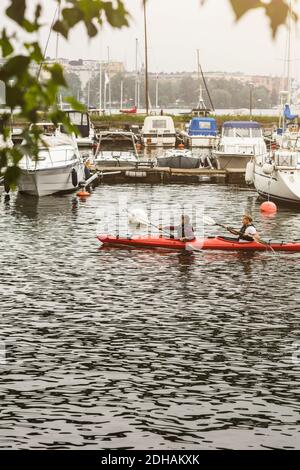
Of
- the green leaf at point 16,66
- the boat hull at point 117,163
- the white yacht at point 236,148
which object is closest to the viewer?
the green leaf at point 16,66

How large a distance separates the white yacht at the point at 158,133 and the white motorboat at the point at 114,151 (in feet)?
61.9

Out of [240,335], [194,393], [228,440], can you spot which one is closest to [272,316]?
[240,335]

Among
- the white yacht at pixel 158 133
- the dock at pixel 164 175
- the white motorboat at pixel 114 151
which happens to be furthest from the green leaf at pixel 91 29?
the white yacht at pixel 158 133

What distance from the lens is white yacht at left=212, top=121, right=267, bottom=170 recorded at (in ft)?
216

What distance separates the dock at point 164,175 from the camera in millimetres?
62750

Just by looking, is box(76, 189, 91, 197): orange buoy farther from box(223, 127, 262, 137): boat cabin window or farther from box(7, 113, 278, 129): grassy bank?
box(7, 113, 278, 129): grassy bank

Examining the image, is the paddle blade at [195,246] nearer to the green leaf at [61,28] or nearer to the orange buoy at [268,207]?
the orange buoy at [268,207]

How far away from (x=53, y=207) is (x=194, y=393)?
3282 cm

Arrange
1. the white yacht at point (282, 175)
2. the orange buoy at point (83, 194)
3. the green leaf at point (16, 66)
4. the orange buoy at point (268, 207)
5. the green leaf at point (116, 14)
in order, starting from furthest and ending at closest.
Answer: the orange buoy at point (83, 194)
the white yacht at point (282, 175)
the orange buoy at point (268, 207)
the green leaf at point (116, 14)
the green leaf at point (16, 66)

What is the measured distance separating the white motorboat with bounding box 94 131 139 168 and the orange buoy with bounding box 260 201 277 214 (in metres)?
18.5

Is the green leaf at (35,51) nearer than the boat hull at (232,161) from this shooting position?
Yes

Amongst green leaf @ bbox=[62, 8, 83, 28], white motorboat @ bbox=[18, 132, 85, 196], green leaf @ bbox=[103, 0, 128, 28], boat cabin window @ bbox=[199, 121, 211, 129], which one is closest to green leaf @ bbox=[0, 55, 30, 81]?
green leaf @ bbox=[62, 8, 83, 28]

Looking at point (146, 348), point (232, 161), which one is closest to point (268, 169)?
point (232, 161)

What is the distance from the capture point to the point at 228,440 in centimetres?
1475
